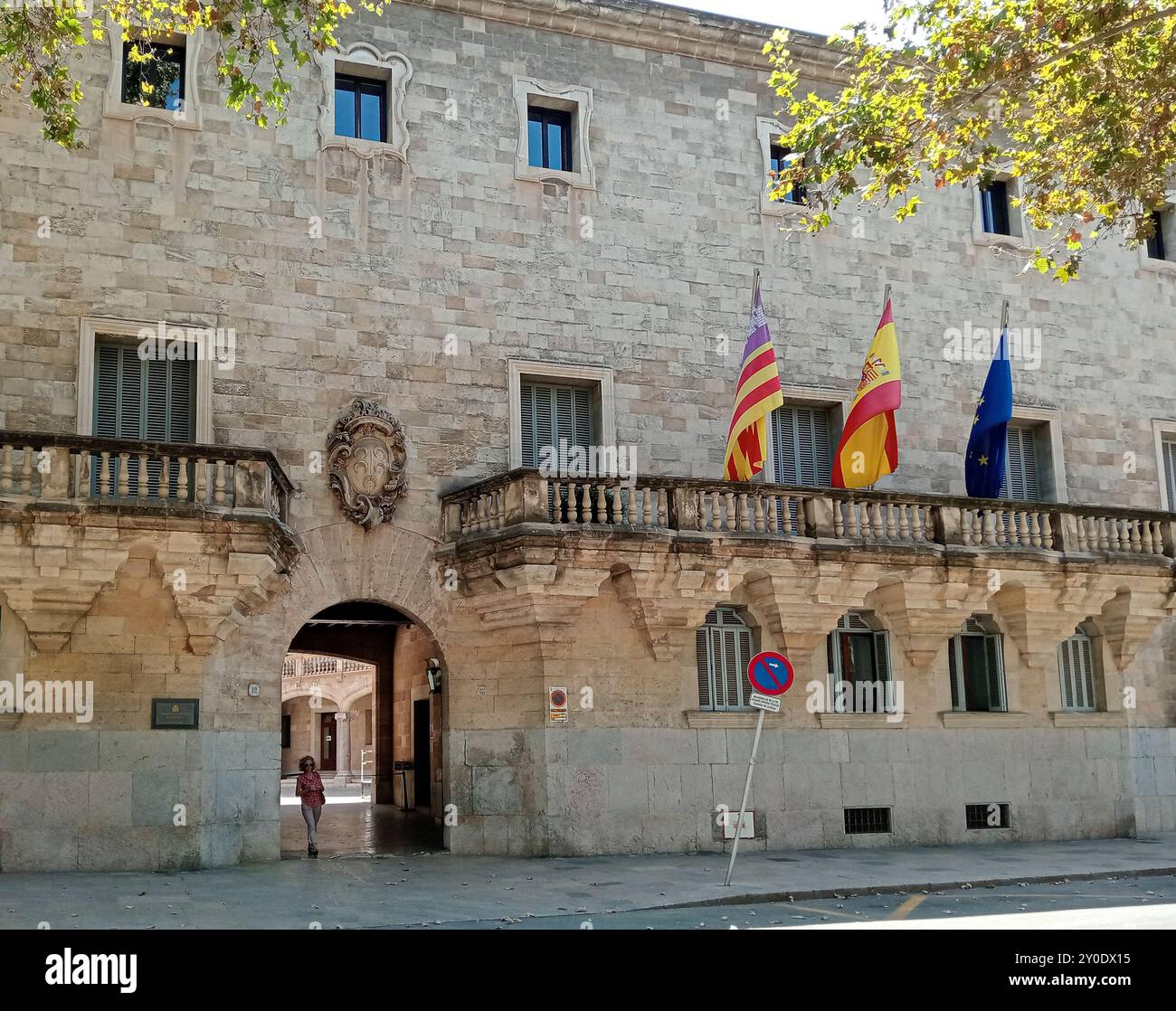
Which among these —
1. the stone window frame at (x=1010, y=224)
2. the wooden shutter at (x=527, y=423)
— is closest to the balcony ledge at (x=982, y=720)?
the wooden shutter at (x=527, y=423)

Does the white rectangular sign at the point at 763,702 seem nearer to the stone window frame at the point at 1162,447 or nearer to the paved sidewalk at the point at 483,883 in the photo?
the paved sidewalk at the point at 483,883

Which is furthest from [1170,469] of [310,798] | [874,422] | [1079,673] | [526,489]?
[310,798]

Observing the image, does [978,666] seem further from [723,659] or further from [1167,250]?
[1167,250]

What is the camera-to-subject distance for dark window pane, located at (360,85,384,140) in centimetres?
1961

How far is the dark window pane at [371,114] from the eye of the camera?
64.3 feet

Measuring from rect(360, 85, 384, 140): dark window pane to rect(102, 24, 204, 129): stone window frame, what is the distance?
2554 millimetres

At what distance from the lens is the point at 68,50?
17.8 m

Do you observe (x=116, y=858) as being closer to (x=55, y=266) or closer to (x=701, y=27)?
(x=55, y=266)

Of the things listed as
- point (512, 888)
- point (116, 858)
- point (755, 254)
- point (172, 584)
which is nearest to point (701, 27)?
point (755, 254)

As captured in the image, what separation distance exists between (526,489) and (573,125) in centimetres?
735

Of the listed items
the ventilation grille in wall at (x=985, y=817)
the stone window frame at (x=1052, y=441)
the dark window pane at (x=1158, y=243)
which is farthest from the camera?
the dark window pane at (x=1158, y=243)

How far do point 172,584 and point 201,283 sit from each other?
4783 millimetres

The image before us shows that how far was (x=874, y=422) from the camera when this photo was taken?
20297 mm

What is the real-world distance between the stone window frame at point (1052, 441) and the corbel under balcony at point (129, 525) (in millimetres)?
14001
